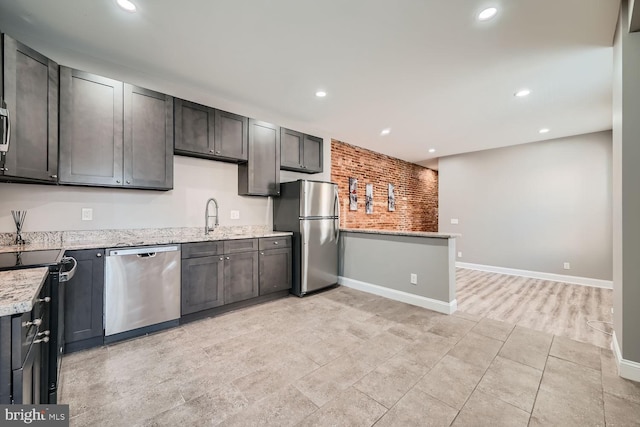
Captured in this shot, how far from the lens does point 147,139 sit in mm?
2840

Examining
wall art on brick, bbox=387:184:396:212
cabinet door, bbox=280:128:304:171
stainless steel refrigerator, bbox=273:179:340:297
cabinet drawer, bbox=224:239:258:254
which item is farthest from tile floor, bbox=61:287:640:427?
wall art on brick, bbox=387:184:396:212

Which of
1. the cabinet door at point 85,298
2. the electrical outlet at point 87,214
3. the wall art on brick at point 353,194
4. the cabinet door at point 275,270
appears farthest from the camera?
the wall art on brick at point 353,194

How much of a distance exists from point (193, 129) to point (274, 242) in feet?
5.65

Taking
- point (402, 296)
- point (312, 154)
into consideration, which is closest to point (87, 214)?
point (312, 154)

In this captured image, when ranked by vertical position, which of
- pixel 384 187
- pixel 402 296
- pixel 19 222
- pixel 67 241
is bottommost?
pixel 402 296

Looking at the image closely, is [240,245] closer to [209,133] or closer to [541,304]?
[209,133]

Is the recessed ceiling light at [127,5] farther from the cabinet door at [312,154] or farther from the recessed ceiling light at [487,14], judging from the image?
the cabinet door at [312,154]

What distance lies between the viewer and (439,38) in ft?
7.49

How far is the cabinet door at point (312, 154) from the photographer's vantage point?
443 cm

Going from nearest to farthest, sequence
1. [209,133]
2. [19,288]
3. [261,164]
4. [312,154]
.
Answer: [19,288], [209,133], [261,164], [312,154]

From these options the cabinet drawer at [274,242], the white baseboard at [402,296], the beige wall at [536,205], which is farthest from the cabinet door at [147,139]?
the beige wall at [536,205]

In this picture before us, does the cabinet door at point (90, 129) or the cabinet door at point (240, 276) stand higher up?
the cabinet door at point (90, 129)

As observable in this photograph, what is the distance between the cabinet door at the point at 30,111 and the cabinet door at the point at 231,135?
146cm

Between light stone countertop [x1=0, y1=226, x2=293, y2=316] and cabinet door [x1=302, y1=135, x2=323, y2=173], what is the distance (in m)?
1.24
